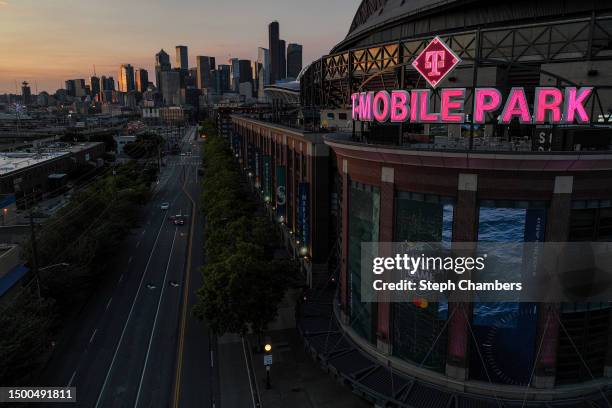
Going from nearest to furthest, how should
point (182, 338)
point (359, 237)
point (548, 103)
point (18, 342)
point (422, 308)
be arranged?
point (548, 103)
point (422, 308)
point (18, 342)
point (359, 237)
point (182, 338)

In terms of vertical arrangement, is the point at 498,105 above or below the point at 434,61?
below

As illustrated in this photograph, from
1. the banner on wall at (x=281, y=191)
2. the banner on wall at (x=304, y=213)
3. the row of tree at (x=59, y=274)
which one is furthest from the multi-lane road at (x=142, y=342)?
the banner on wall at (x=304, y=213)

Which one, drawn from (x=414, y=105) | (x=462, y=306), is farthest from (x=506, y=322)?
(x=414, y=105)

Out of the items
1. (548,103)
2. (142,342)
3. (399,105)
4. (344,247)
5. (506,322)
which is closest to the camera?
(548,103)

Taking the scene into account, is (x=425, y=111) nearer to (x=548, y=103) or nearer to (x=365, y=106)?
(x=365, y=106)

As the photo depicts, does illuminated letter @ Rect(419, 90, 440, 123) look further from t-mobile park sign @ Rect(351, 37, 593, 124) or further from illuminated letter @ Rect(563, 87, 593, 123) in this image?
illuminated letter @ Rect(563, 87, 593, 123)

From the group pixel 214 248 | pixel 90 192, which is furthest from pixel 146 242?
pixel 214 248

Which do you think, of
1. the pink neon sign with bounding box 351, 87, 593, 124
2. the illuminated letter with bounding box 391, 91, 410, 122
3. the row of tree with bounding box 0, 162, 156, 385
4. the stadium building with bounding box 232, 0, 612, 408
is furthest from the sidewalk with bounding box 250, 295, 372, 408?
the pink neon sign with bounding box 351, 87, 593, 124

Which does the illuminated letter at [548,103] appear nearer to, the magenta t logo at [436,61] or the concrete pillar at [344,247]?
the magenta t logo at [436,61]
